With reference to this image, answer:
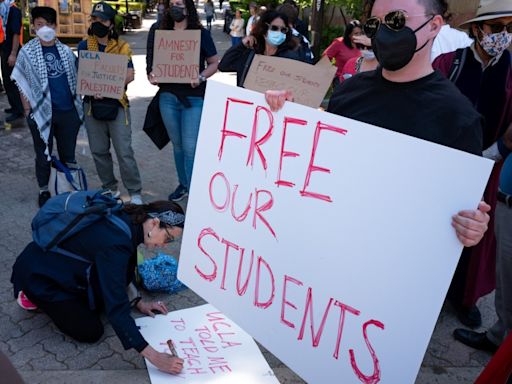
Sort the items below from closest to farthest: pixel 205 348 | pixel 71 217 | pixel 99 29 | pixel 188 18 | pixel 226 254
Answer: pixel 226 254 < pixel 71 217 < pixel 205 348 < pixel 99 29 < pixel 188 18

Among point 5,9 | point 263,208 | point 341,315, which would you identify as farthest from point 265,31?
point 5,9

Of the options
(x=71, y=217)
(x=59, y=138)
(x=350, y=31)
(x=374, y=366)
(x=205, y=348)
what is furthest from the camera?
(x=350, y=31)

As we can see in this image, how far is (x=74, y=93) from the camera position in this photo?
4.05 meters

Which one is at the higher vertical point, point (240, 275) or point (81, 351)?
point (240, 275)

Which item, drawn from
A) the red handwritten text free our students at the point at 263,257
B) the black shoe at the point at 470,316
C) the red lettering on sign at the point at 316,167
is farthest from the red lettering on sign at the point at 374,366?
the black shoe at the point at 470,316

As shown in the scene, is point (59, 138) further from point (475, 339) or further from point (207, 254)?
point (475, 339)

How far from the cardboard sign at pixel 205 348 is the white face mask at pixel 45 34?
7.88ft

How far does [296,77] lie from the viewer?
280 centimetres

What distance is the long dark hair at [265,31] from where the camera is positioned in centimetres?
383

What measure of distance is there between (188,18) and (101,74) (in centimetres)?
84

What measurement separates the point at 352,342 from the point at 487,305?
239 cm

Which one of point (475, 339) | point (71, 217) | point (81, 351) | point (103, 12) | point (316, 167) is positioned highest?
point (103, 12)

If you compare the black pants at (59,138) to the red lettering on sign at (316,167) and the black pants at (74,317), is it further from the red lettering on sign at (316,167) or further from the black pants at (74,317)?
the red lettering on sign at (316,167)

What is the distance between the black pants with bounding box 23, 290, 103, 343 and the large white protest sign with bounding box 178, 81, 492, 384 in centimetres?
111
